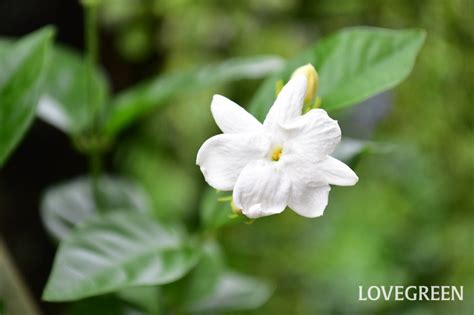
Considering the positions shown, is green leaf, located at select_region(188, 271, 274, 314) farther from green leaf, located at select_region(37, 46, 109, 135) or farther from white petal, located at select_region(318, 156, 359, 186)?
white petal, located at select_region(318, 156, 359, 186)

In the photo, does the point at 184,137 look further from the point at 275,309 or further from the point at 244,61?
the point at 244,61

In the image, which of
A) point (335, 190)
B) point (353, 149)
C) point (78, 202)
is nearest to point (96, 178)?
point (78, 202)

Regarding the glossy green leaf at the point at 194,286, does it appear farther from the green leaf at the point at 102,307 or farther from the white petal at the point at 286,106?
the white petal at the point at 286,106

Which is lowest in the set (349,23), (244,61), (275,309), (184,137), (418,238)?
(275,309)

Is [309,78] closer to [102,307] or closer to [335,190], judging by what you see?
[102,307]

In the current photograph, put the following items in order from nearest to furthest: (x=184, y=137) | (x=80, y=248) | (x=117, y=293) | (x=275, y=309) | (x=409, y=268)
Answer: (x=80, y=248) → (x=117, y=293) → (x=409, y=268) → (x=275, y=309) → (x=184, y=137)

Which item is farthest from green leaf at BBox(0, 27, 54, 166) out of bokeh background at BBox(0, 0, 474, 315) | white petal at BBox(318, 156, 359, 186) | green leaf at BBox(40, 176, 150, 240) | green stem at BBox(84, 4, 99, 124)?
bokeh background at BBox(0, 0, 474, 315)

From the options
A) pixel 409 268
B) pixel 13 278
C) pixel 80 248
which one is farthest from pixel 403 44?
pixel 409 268
